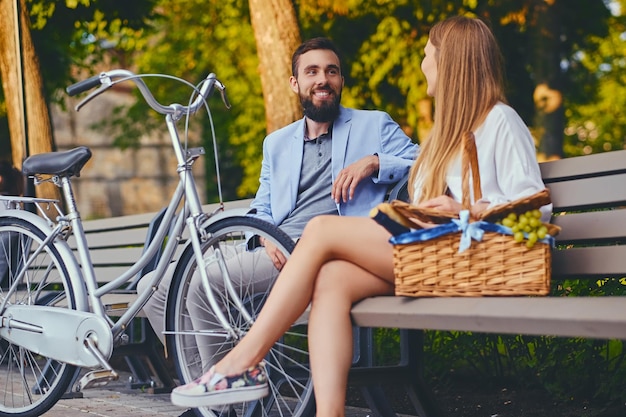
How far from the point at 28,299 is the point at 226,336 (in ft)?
4.86

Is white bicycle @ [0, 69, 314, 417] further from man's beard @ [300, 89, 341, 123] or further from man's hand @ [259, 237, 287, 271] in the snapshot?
man's beard @ [300, 89, 341, 123]

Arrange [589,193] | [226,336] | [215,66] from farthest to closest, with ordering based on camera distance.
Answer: [215,66] < [226,336] < [589,193]

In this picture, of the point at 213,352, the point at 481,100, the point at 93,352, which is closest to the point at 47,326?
the point at 93,352

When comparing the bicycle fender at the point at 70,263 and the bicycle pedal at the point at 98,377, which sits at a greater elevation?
the bicycle fender at the point at 70,263

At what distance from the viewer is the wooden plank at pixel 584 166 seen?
374 cm

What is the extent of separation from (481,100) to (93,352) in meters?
1.83

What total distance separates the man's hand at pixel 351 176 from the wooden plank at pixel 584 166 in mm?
666

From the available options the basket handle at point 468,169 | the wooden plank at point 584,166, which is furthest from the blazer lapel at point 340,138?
the basket handle at point 468,169

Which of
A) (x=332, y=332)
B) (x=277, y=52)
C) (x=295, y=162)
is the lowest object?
(x=332, y=332)

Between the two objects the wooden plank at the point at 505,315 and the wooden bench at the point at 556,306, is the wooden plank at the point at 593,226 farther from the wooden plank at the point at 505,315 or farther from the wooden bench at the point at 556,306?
the wooden plank at the point at 505,315

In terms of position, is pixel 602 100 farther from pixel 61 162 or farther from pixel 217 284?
pixel 217 284

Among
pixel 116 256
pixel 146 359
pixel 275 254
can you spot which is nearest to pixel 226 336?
pixel 275 254

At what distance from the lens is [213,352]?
4219 mm

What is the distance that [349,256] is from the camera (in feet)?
11.8
